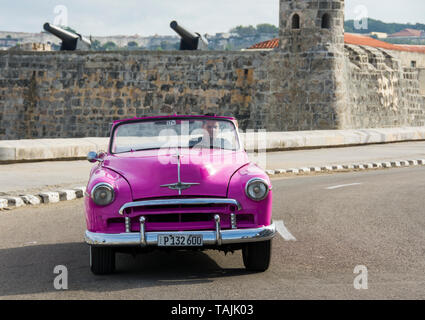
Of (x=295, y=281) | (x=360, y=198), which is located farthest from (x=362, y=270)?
(x=360, y=198)

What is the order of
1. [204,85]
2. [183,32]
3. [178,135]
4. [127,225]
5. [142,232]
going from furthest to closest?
[183,32] → [204,85] → [178,135] → [127,225] → [142,232]

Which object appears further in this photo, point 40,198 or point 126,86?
point 126,86

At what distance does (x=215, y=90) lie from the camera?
34906mm

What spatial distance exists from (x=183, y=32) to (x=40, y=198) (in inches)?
986

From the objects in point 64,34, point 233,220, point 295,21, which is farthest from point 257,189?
point 64,34

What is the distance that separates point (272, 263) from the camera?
742cm

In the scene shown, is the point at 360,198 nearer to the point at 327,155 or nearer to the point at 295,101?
the point at 327,155

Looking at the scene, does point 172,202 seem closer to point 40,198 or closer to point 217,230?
point 217,230

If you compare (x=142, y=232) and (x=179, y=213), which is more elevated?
(x=179, y=213)

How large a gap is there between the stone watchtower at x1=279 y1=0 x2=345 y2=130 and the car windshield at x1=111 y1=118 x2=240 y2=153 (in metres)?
25.8

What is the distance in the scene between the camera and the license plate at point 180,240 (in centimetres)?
663

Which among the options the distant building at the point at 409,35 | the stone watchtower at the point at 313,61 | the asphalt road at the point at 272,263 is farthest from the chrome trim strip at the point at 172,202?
the distant building at the point at 409,35

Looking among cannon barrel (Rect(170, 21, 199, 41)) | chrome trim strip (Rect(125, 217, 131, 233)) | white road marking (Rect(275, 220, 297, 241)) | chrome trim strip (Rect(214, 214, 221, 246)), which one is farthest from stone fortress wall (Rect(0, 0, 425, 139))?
chrome trim strip (Rect(125, 217, 131, 233))

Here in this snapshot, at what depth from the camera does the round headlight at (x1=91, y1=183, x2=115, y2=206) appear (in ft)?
22.4
